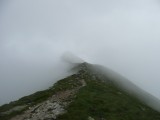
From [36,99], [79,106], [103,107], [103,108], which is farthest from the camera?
[36,99]

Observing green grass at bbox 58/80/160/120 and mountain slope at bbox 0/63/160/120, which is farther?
green grass at bbox 58/80/160/120

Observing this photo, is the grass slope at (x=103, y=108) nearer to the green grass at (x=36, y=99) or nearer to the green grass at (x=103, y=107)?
the green grass at (x=103, y=107)

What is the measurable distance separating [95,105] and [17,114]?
79.1 feet

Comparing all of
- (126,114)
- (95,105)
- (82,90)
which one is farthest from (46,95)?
(126,114)

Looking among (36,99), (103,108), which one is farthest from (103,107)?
(36,99)

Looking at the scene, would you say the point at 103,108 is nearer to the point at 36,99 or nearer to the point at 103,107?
the point at 103,107

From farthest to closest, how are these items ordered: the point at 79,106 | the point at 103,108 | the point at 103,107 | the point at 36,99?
the point at 36,99 → the point at 103,107 → the point at 103,108 → the point at 79,106

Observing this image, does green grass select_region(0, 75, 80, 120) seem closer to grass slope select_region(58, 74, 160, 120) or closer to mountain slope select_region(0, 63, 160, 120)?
mountain slope select_region(0, 63, 160, 120)

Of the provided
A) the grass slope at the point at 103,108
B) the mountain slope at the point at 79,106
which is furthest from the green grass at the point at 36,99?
the grass slope at the point at 103,108

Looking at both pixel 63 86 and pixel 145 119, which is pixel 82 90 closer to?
pixel 63 86

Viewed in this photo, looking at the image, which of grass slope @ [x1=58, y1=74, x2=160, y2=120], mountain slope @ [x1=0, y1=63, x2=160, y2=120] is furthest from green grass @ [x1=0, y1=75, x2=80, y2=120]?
grass slope @ [x1=58, y1=74, x2=160, y2=120]

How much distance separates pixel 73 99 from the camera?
4611 inches

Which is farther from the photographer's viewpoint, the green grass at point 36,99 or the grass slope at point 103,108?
the green grass at point 36,99

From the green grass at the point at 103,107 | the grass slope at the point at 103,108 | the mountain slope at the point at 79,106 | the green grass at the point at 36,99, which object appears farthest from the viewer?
the green grass at the point at 36,99
